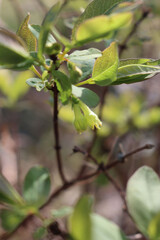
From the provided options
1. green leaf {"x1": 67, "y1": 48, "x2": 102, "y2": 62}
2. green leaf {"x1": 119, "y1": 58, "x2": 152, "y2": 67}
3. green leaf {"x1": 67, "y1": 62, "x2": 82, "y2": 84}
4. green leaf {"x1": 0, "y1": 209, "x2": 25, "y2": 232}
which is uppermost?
green leaf {"x1": 67, "y1": 48, "x2": 102, "y2": 62}

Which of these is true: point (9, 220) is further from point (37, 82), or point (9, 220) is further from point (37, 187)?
point (37, 82)

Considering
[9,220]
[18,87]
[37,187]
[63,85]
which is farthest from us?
[18,87]

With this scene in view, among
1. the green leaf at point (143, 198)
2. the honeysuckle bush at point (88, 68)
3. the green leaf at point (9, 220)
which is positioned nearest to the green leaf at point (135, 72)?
the honeysuckle bush at point (88, 68)

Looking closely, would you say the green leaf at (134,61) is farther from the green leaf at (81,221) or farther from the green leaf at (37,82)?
the green leaf at (81,221)

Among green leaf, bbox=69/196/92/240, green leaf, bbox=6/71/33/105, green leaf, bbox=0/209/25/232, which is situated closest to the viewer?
green leaf, bbox=69/196/92/240

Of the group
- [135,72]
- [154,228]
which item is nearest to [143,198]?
[154,228]

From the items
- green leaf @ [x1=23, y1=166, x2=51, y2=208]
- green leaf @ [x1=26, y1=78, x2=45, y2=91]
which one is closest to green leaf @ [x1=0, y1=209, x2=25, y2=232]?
green leaf @ [x1=23, y1=166, x2=51, y2=208]

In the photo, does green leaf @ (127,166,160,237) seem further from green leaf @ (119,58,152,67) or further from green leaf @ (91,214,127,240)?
green leaf @ (119,58,152,67)

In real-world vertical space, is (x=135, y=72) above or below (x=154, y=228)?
above
